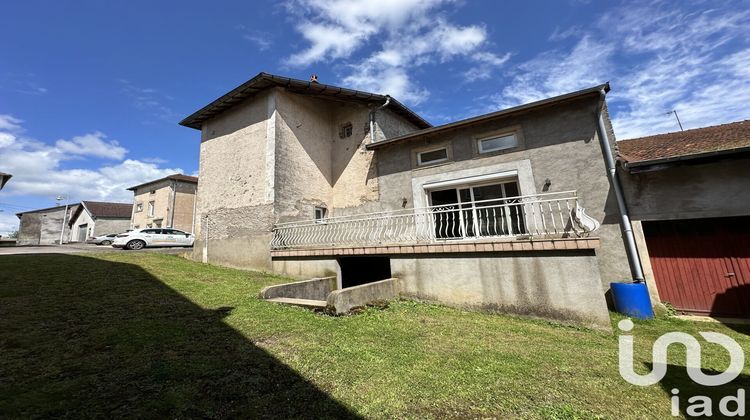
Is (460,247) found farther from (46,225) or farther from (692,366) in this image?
(46,225)

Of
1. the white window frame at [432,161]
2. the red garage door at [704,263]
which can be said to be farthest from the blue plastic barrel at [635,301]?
the white window frame at [432,161]

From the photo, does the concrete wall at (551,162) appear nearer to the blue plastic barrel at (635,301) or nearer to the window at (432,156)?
the window at (432,156)

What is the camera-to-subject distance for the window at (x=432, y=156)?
32.3ft

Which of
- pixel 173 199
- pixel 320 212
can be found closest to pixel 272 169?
pixel 320 212

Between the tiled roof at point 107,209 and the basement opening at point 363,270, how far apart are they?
3291 centimetres

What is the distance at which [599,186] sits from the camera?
7.30 meters

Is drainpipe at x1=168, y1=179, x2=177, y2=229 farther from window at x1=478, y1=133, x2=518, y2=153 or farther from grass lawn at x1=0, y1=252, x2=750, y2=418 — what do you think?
window at x1=478, y1=133, x2=518, y2=153

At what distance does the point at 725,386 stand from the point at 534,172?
19.1 feet

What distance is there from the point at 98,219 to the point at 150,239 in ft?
62.6

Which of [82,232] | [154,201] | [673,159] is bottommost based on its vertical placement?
[673,159]

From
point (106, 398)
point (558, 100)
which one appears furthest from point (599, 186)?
point (106, 398)

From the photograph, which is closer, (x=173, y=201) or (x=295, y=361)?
(x=295, y=361)

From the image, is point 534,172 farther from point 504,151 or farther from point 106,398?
point 106,398

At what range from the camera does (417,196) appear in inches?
394
